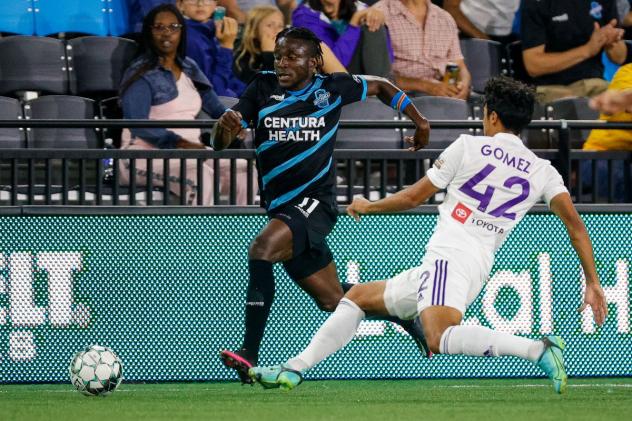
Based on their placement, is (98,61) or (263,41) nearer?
(98,61)

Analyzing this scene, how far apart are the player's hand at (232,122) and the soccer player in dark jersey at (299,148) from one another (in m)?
0.01

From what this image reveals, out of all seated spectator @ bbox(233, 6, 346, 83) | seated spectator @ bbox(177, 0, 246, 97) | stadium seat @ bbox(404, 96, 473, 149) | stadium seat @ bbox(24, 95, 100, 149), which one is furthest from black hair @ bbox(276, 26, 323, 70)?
seated spectator @ bbox(177, 0, 246, 97)

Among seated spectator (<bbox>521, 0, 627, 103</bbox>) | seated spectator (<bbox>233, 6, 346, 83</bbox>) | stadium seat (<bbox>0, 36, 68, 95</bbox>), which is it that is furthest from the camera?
seated spectator (<bbox>521, 0, 627, 103</bbox>)

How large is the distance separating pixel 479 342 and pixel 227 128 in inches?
78.5

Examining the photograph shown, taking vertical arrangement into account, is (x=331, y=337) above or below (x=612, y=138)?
below

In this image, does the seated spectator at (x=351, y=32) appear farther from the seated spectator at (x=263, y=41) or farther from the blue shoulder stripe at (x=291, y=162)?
the blue shoulder stripe at (x=291, y=162)

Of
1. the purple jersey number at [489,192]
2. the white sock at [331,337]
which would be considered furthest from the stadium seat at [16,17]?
the purple jersey number at [489,192]

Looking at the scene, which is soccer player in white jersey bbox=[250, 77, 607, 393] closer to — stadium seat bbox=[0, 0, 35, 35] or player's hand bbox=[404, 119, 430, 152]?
player's hand bbox=[404, 119, 430, 152]

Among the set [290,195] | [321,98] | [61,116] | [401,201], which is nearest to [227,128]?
[290,195]

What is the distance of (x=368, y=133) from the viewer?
35.0 ft

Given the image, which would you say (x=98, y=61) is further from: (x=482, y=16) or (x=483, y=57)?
(x=482, y=16)

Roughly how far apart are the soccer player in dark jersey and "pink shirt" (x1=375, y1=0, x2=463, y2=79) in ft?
12.7

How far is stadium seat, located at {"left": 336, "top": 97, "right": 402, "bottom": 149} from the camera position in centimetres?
1034

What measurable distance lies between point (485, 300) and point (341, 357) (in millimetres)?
1072
